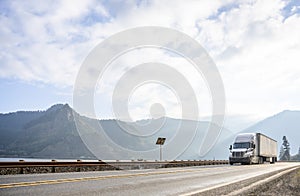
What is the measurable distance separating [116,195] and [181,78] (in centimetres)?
4280

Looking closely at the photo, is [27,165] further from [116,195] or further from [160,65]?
[160,65]

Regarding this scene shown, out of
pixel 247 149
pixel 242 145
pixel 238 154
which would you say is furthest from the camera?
pixel 242 145

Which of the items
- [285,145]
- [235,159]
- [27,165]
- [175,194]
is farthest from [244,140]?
[285,145]

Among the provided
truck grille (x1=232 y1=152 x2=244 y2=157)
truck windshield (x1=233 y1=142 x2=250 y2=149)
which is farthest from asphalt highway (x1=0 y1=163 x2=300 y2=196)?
truck windshield (x1=233 y1=142 x2=250 y2=149)

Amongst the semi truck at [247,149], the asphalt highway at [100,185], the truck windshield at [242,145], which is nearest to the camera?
the asphalt highway at [100,185]

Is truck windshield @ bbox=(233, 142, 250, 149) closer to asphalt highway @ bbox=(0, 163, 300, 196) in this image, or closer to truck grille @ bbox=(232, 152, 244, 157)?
truck grille @ bbox=(232, 152, 244, 157)

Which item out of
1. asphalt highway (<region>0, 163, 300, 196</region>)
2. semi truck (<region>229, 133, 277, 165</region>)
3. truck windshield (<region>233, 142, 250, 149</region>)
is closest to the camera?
asphalt highway (<region>0, 163, 300, 196</region>)

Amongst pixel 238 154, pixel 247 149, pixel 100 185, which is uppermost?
pixel 100 185

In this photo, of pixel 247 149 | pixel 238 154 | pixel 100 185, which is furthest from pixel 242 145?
pixel 100 185

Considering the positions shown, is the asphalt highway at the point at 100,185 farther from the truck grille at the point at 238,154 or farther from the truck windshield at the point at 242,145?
the truck windshield at the point at 242,145

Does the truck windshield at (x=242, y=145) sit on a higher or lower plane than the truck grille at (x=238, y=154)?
higher

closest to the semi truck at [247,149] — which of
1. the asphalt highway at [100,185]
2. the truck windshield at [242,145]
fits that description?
the truck windshield at [242,145]

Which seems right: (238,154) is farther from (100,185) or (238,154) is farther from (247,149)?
(100,185)

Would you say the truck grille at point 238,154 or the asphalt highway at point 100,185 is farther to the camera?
the truck grille at point 238,154
